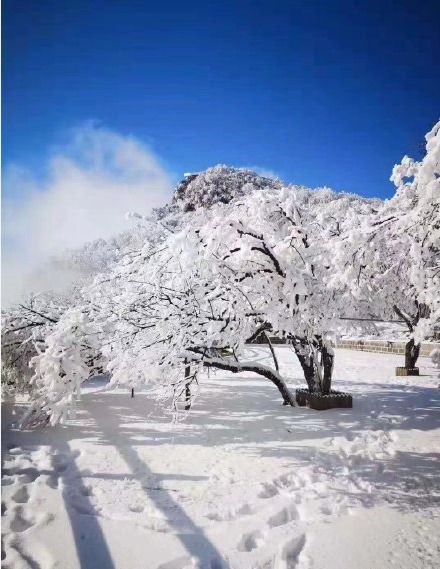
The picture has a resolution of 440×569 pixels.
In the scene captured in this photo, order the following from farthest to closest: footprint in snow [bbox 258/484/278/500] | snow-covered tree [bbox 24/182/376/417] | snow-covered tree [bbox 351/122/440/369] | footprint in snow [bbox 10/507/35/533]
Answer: snow-covered tree [bbox 24/182/376/417]
footprint in snow [bbox 258/484/278/500]
snow-covered tree [bbox 351/122/440/369]
footprint in snow [bbox 10/507/35/533]

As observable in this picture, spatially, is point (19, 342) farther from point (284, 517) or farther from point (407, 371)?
point (407, 371)

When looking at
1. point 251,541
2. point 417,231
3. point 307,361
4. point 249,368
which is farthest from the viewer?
point 307,361

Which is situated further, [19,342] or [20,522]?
[19,342]

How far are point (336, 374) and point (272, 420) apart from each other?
7152mm

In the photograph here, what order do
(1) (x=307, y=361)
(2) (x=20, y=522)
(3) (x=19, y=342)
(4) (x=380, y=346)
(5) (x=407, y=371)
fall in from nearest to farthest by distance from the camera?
1. (2) (x=20, y=522)
2. (1) (x=307, y=361)
3. (3) (x=19, y=342)
4. (5) (x=407, y=371)
5. (4) (x=380, y=346)

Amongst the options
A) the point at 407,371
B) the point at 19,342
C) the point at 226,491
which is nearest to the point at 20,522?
the point at 226,491

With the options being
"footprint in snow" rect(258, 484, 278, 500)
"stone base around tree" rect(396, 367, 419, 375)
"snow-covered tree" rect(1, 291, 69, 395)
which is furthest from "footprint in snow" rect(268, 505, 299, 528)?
"stone base around tree" rect(396, 367, 419, 375)

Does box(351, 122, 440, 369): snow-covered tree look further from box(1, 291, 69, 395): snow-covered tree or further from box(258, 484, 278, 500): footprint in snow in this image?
box(1, 291, 69, 395): snow-covered tree

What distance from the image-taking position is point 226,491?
4.02 metres

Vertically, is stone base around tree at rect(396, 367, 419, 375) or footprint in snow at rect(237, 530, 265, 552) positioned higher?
stone base around tree at rect(396, 367, 419, 375)

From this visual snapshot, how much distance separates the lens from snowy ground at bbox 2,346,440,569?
291 cm

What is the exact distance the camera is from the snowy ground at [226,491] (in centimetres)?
291

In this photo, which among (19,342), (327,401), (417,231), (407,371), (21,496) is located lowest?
(21,496)

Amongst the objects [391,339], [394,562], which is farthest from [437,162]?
[391,339]
